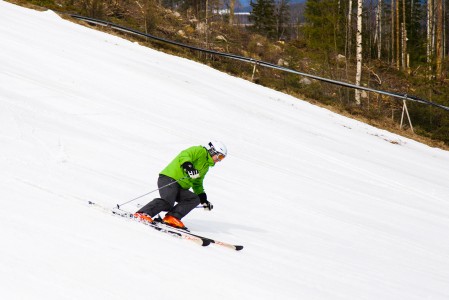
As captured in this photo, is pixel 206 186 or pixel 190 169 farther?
pixel 206 186

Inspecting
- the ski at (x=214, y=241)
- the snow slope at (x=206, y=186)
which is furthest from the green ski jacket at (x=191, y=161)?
the snow slope at (x=206, y=186)

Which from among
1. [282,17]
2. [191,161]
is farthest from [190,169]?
[282,17]

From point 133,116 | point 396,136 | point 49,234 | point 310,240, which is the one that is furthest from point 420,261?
point 396,136

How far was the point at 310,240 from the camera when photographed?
26.8 feet

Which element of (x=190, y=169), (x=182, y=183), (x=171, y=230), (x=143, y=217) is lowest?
(x=171, y=230)

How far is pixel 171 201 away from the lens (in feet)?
22.8

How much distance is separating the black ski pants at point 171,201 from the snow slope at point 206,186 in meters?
0.35

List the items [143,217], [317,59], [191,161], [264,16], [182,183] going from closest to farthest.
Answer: [143,217] → [191,161] → [182,183] → [317,59] → [264,16]

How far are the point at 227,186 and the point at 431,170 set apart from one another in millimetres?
7347

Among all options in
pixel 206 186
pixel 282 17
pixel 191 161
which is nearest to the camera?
pixel 191 161

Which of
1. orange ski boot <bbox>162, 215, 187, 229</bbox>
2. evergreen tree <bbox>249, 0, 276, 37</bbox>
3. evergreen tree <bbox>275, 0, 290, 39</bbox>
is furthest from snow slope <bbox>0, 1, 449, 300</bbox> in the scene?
evergreen tree <bbox>275, 0, 290, 39</bbox>

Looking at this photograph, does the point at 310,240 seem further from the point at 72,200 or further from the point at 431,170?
the point at 431,170

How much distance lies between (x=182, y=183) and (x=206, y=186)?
2.63 meters

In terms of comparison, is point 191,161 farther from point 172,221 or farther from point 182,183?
point 172,221
